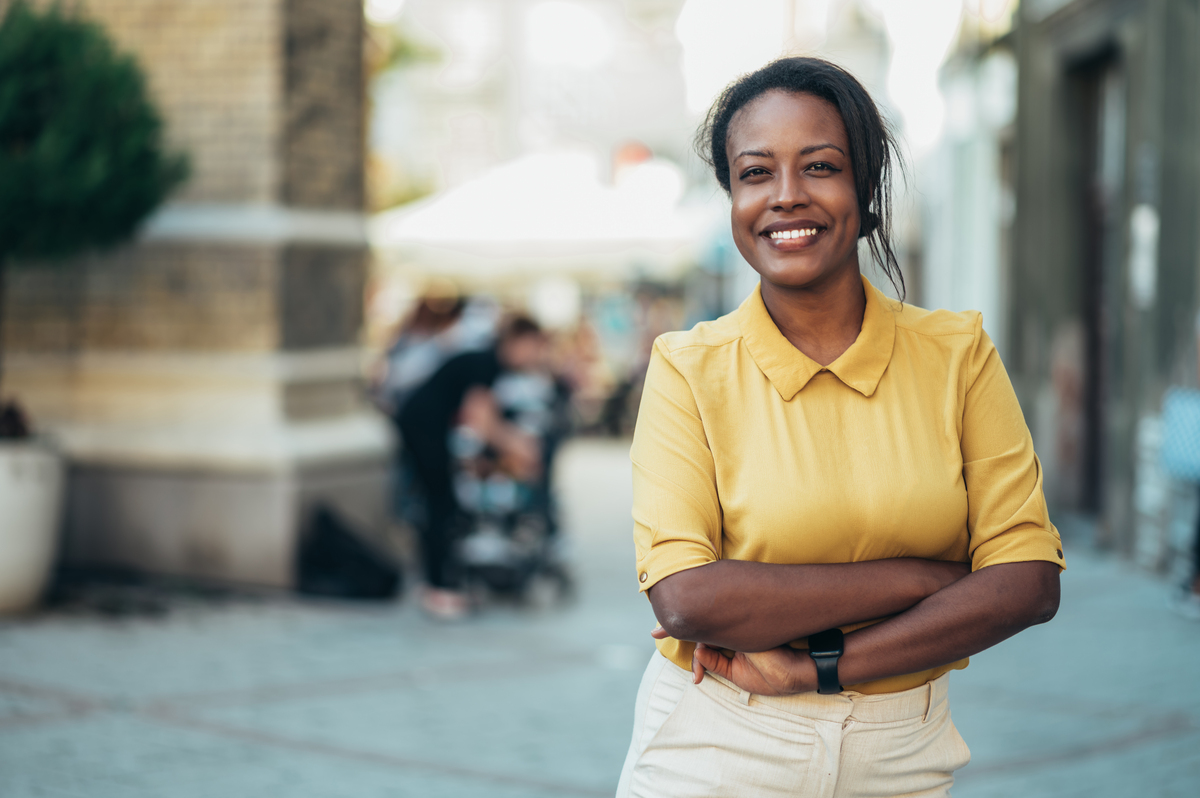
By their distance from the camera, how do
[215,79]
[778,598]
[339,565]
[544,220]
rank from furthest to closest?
[544,220], [215,79], [339,565], [778,598]

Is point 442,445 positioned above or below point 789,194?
below

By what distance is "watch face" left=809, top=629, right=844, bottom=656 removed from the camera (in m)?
1.90

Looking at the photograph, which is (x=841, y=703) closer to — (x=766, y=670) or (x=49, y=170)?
(x=766, y=670)

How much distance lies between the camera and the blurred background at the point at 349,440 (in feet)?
17.5

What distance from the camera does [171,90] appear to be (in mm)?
8375

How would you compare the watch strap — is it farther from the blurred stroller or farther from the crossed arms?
the blurred stroller

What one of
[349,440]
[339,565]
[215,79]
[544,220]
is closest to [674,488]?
[339,565]

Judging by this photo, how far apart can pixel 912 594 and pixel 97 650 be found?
556 centimetres

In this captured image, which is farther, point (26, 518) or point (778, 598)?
point (26, 518)

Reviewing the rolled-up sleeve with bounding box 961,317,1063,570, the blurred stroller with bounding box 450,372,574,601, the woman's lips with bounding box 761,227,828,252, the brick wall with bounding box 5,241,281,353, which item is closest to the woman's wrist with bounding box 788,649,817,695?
the rolled-up sleeve with bounding box 961,317,1063,570

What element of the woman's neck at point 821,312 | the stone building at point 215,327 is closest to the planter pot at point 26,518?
the stone building at point 215,327

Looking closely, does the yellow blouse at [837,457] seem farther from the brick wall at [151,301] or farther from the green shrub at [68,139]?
the brick wall at [151,301]

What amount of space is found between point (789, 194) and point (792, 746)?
0.80 meters

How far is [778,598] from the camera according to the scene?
6.15ft
